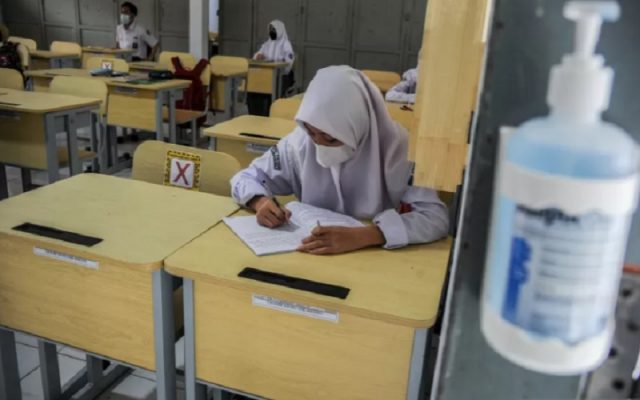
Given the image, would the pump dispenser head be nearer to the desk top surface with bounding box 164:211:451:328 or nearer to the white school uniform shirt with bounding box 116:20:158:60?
the desk top surface with bounding box 164:211:451:328

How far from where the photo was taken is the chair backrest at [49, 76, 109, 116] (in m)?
3.85

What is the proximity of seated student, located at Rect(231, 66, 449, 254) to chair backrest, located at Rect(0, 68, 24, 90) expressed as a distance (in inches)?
131

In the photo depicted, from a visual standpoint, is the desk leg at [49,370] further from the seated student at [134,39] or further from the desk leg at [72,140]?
the seated student at [134,39]

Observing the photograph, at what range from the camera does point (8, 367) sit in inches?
62.8

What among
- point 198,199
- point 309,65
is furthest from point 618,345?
point 309,65

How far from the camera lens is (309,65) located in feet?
29.2

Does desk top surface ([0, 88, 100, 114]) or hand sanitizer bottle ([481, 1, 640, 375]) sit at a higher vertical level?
hand sanitizer bottle ([481, 1, 640, 375])

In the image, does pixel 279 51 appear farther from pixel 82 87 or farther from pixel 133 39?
pixel 82 87

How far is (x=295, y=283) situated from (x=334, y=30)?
800cm

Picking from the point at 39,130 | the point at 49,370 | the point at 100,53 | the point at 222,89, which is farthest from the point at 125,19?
the point at 49,370

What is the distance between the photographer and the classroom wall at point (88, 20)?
365 inches

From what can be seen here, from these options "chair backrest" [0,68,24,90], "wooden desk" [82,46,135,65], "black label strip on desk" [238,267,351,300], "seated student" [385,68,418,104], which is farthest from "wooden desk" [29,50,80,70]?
"black label strip on desk" [238,267,351,300]

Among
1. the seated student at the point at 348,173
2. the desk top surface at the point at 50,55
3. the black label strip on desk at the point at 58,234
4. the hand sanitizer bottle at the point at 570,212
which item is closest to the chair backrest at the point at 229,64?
the desk top surface at the point at 50,55

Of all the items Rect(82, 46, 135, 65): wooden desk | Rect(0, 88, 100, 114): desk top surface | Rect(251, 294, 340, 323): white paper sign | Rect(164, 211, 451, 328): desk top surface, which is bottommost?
Rect(251, 294, 340, 323): white paper sign
